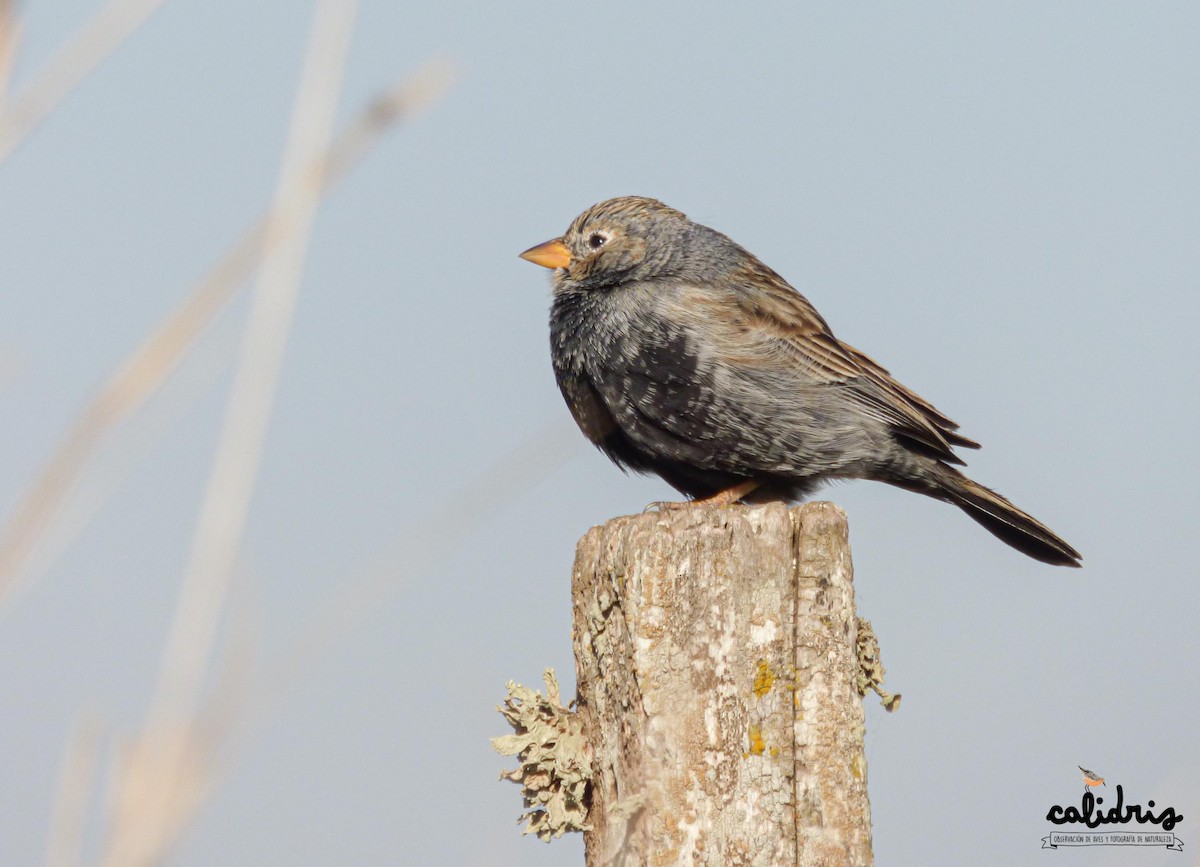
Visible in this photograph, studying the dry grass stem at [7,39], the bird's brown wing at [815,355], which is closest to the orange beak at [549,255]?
the bird's brown wing at [815,355]

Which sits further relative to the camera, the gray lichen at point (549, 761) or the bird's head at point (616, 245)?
the bird's head at point (616, 245)

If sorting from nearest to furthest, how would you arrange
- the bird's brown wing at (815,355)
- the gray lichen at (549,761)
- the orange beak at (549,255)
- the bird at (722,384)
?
the gray lichen at (549,761) → the bird at (722,384) → the bird's brown wing at (815,355) → the orange beak at (549,255)

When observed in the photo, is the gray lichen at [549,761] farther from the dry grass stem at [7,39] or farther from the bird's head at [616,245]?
the bird's head at [616,245]

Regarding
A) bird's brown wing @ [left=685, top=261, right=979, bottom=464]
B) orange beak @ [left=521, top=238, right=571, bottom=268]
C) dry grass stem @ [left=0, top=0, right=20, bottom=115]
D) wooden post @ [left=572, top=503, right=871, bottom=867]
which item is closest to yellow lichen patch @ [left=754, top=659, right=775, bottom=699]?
wooden post @ [left=572, top=503, right=871, bottom=867]

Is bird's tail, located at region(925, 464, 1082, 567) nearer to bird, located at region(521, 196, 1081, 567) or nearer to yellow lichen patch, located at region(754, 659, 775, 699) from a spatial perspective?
bird, located at region(521, 196, 1081, 567)

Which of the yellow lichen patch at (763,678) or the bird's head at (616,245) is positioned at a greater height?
the bird's head at (616,245)

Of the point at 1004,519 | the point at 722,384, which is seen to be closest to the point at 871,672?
the point at 722,384
